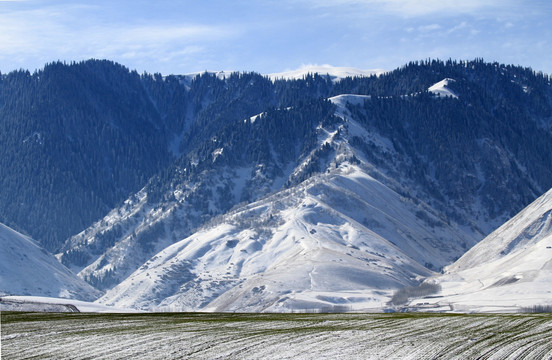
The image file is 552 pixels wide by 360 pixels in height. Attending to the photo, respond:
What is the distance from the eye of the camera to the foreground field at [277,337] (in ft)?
235

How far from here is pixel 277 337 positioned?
79.9 meters

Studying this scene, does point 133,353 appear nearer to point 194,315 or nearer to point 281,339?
point 281,339

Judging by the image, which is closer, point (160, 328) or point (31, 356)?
point (31, 356)

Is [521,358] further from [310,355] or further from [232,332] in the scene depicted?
[232,332]

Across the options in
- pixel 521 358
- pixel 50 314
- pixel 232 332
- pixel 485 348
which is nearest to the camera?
pixel 521 358

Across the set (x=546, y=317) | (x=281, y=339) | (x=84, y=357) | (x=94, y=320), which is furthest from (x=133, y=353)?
(x=546, y=317)

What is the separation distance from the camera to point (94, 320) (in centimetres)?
9612

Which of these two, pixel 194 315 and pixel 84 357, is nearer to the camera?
pixel 84 357

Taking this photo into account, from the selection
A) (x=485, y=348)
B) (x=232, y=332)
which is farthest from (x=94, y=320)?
(x=485, y=348)

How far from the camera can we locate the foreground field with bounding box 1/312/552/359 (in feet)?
235

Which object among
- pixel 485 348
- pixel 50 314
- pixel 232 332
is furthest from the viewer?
pixel 50 314

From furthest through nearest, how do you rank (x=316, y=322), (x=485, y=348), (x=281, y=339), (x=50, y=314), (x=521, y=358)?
(x=50, y=314), (x=316, y=322), (x=281, y=339), (x=485, y=348), (x=521, y=358)

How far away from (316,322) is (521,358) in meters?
28.3

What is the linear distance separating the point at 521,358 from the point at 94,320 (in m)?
45.0
